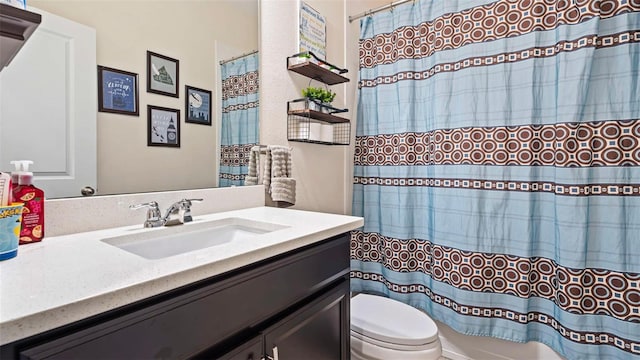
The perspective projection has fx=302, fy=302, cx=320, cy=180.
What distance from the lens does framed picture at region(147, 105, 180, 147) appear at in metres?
1.03

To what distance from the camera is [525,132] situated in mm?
1416

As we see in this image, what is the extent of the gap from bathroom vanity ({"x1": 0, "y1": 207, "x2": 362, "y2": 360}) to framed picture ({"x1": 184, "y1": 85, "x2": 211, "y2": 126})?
1.36 ft

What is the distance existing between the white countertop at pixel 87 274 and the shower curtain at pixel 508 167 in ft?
3.40

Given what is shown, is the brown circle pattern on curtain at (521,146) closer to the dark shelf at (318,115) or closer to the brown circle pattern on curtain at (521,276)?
the dark shelf at (318,115)

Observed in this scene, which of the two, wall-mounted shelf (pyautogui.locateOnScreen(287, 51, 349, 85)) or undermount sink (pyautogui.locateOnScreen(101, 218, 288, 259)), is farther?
wall-mounted shelf (pyautogui.locateOnScreen(287, 51, 349, 85))

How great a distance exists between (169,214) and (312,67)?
0.98 m

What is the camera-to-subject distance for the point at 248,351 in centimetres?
68

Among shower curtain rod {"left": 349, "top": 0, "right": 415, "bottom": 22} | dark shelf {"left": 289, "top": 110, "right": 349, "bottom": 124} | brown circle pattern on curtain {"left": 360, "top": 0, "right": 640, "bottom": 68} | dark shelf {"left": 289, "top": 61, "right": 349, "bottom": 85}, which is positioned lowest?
dark shelf {"left": 289, "top": 110, "right": 349, "bottom": 124}

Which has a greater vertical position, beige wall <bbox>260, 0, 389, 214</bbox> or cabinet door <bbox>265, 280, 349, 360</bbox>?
beige wall <bbox>260, 0, 389, 214</bbox>

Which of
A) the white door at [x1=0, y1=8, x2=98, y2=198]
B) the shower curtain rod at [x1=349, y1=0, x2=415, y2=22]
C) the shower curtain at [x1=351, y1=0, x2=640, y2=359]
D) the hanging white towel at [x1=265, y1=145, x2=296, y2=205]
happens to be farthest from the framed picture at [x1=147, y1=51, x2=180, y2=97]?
the shower curtain rod at [x1=349, y1=0, x2=415, y2=22]

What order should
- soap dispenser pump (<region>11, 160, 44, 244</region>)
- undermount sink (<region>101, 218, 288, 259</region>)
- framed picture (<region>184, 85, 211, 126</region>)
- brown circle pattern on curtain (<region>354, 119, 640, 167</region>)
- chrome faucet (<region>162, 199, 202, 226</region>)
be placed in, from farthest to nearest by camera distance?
brown circle pattern on curtain (<region>354, 119, 640, 167</region>) < framed picture (<region>184, 85, 211, 126</region>) < chrome faucet (<region>162, 199, 202, 226</region>) < undermount sink (<region>101, 218, 288, 259</region>) < soap dispenser pump (<region>11, 160, 44, 244</region>)

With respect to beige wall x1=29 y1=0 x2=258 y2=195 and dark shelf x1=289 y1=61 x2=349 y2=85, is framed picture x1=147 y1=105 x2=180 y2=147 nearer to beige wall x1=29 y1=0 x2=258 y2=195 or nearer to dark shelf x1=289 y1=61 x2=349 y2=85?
beige wall x1=29 y1=0 x2=258 y2=195

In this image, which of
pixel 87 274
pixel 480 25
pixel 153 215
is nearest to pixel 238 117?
pixel 153 215

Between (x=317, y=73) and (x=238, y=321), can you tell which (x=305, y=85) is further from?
(x=238, y=321)
